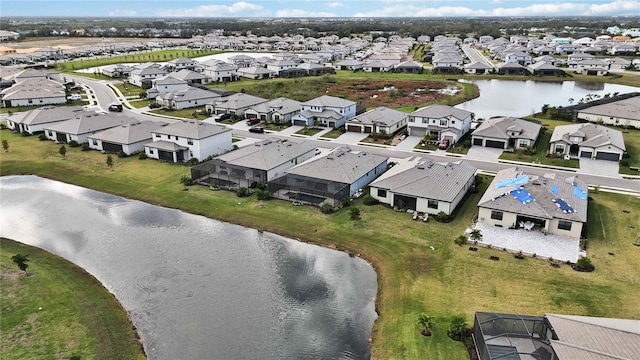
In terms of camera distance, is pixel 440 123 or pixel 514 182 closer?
pixel 514 182

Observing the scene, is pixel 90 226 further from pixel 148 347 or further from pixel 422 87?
pixel 422 87

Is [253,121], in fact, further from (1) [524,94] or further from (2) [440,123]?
(1) [524,94]

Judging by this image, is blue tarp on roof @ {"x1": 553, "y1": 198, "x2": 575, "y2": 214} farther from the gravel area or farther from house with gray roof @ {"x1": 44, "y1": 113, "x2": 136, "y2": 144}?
house with gray roof @ {"x1": 44, "y1": 113, "x2": 136, "y2": 144}

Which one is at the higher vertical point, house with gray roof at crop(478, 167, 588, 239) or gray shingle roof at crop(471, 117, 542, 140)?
gray shingle roof at crop(471, 117, 542, 140)

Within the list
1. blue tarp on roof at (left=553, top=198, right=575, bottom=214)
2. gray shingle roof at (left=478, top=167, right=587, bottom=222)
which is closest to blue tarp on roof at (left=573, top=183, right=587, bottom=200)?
gray shingle roof at (left=478, top=167, right=587, bottom=222)

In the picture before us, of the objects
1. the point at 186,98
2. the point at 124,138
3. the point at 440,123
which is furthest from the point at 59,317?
the point at 186,98

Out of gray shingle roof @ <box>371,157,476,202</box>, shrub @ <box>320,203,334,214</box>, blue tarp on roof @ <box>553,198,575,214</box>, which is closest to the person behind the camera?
blue tarp on roof @ <box>553,198,575,214</box>
